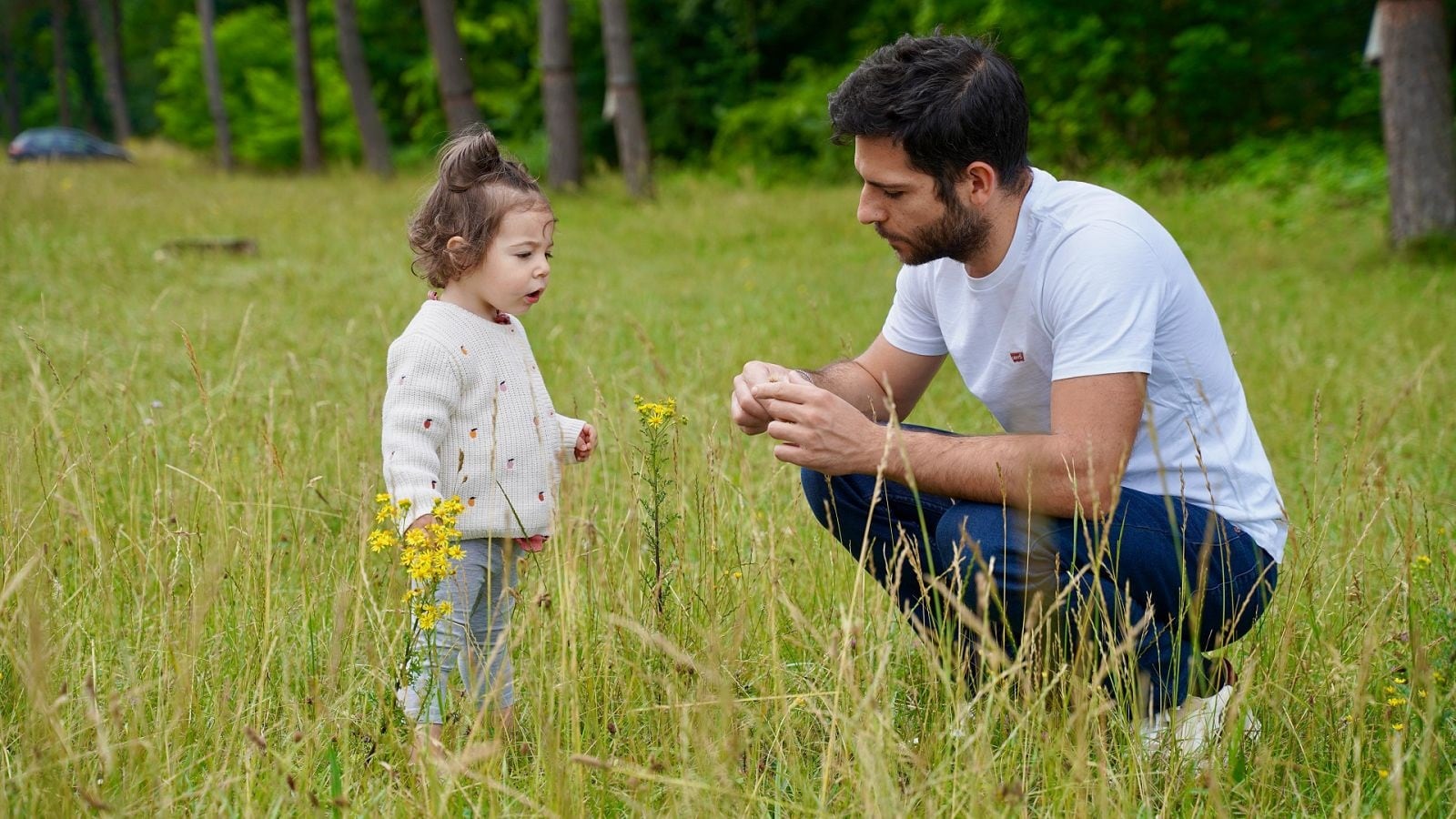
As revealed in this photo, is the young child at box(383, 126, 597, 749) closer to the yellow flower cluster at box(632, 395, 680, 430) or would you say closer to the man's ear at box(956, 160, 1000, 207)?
the yellow flower cluster at box(632, 395, 680, 430)

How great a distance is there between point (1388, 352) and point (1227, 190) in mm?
8379

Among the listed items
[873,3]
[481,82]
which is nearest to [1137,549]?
[873,3]

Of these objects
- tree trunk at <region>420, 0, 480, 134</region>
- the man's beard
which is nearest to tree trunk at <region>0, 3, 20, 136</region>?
tree trunk at <region>420, 0, 480, 134</region>

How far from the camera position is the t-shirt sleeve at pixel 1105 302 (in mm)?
2357

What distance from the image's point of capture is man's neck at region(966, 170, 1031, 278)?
262 centimetres

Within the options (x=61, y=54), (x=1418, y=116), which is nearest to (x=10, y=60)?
(x=61, y=54)

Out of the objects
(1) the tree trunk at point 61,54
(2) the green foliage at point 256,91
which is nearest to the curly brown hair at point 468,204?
(2) the green foliage at point 256,91

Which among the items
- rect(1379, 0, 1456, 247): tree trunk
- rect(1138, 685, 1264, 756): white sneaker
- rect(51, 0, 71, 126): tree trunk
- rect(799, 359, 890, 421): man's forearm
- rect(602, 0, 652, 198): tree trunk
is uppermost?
rect(51, 0, 71, 126): tree trunk

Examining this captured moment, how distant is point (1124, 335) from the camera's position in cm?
236

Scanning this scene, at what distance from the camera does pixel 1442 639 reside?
2469 mm

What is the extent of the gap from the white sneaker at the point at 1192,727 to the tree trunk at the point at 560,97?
14.6 metres

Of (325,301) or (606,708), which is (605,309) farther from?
(606,708)

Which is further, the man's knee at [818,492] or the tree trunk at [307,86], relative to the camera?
the tree trunk at [307,86]

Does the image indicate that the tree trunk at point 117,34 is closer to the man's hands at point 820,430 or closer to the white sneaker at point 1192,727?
the man's hands at point 820,430
